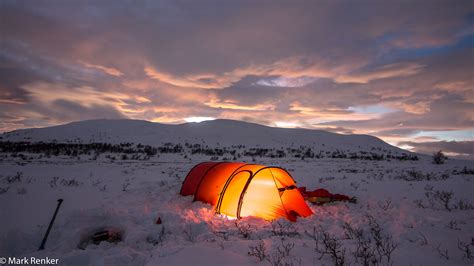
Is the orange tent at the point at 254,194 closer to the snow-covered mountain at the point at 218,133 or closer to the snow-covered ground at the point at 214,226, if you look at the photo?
the snow-covered ground at the point at 214,226

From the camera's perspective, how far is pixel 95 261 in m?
4.04

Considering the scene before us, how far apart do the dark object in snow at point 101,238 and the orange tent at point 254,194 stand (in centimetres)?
257

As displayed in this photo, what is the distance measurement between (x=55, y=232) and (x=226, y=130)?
53.9m

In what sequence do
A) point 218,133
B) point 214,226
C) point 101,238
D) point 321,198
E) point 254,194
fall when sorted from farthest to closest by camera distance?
point 218,133 → point 321,198 → point 254,194 → point 214,226 → point 101,238

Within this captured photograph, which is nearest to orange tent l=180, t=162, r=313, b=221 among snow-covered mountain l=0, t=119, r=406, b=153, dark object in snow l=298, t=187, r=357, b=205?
dark object in snow l=298, t=187, r=357, b=205

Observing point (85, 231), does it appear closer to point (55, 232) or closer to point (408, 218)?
point (55, 232)

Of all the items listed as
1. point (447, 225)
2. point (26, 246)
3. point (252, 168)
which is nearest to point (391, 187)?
point (447, 225)

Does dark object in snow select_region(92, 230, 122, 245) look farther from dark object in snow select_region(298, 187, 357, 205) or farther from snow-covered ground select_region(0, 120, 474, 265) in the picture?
dark object in snow select_region(298, 187, 357, 205)

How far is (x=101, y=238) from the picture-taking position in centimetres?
509

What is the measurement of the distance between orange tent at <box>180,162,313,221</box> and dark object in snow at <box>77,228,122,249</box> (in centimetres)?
257

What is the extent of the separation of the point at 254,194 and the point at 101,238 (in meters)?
3.56

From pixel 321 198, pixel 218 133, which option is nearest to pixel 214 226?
pixel 321 198

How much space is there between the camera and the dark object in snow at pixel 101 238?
502 centimetres

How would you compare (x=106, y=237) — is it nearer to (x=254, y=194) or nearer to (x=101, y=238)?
(x=101, y=238)
